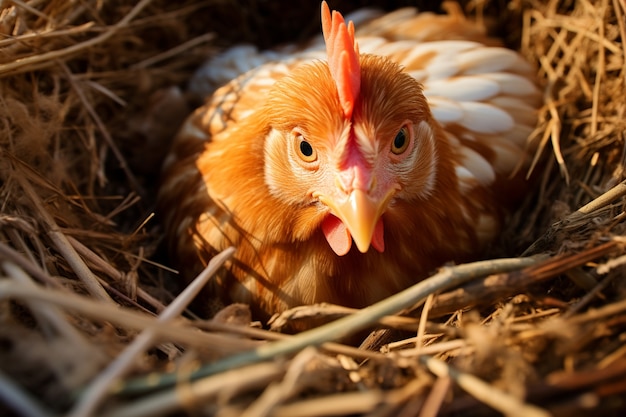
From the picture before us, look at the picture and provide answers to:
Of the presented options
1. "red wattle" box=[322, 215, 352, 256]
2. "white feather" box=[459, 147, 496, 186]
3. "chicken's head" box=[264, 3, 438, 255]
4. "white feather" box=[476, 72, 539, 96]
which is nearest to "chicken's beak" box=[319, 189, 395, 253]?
"chicken's head" box=[264, 3, 438, 255]

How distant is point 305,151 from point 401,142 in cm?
33

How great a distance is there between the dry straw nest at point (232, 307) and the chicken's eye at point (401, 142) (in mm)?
502

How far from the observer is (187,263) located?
8.14ft

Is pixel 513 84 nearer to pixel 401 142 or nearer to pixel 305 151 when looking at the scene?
pixel 401 142

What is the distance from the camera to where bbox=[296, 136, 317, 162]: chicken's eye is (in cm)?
199

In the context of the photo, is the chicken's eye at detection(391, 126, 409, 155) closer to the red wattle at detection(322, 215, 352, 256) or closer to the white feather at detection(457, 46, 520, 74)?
the red wattle at detection(322, 215, 352, 256)

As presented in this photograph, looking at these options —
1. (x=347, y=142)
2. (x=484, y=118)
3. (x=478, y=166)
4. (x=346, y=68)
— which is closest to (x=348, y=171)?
(x=347, y=142)

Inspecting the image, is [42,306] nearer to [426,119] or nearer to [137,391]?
[137,391]

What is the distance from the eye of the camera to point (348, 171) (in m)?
1.86

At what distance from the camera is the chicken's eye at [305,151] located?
1986 mm

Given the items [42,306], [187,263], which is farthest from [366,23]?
[42,306]

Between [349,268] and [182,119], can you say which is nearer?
[349,268]

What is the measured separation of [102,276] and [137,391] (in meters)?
0.97

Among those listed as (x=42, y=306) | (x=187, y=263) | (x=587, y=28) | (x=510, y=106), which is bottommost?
(x=187, y=263)
